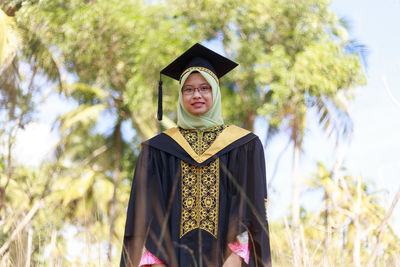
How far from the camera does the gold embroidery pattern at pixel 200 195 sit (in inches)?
124

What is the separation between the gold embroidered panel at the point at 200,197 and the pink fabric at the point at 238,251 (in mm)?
137

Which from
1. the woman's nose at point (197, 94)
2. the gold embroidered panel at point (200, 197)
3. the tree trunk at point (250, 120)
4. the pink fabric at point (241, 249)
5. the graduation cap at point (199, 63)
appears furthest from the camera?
the tree trunk at point (250, 120)

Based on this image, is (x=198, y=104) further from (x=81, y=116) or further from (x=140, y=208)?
(x=81, y=116)

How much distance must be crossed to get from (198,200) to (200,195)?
4 cm

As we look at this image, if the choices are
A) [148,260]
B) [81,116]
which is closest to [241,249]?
[148,260]

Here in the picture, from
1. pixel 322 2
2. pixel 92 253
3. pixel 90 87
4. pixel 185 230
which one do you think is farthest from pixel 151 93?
pixel 185 230

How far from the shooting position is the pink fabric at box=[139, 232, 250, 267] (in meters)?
3.02

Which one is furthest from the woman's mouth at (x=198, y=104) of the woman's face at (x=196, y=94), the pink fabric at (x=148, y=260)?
the pink fabric at (x=148, y=260)

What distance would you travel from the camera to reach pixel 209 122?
3.39 metres

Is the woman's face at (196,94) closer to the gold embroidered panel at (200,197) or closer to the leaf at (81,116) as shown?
the gold embroidered panel at (200,197)

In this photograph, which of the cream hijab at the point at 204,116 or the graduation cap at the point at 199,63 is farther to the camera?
the graduation cap at the point at 199,63

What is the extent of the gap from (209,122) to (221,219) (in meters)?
0.64

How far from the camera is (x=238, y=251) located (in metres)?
3.02

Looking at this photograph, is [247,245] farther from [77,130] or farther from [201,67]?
[77,130]
